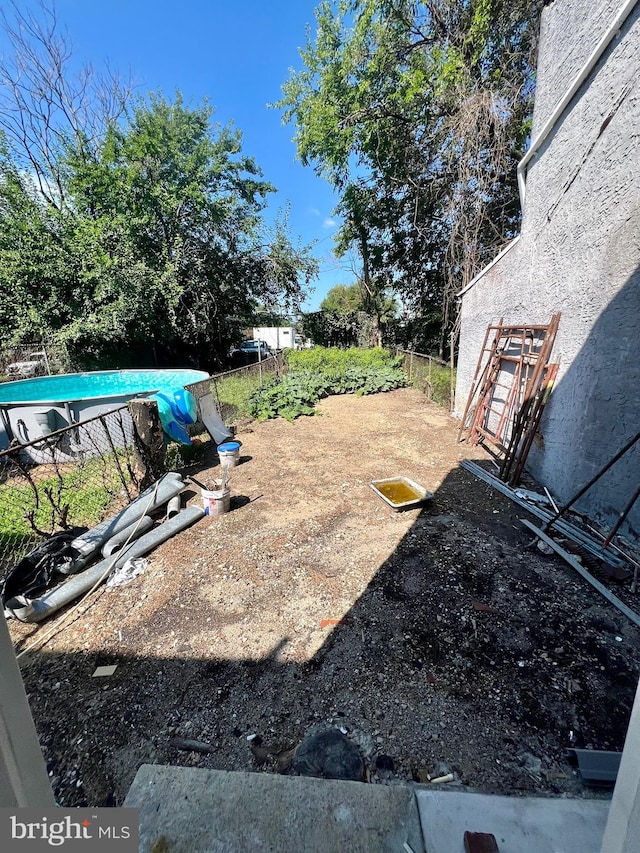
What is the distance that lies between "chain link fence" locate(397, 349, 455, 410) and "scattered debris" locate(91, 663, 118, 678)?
26.2ft

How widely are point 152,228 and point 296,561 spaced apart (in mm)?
13209

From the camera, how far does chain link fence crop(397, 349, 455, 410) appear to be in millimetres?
8495

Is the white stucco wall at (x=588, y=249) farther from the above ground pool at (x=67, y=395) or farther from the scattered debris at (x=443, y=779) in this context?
the above ground pool at (x=67, y=395)

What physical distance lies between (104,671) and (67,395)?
9.01 metres

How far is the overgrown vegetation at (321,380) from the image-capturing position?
843cm

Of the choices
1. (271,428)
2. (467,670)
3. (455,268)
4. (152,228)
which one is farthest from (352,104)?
(467,670)

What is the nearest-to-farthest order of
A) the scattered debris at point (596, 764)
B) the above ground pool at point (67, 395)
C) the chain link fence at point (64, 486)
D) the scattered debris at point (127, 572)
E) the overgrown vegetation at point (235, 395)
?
the scattered debris at point (596, 764) < the scattered debris at point (127, 572) < the chain link fence at point (64, 486) < the above ground pool at point (67, 395) < the overgrown vegetation at point (235, 395)

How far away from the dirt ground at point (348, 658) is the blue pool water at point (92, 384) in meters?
6.33

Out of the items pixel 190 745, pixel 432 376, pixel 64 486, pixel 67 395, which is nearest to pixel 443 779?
pixel 190 745

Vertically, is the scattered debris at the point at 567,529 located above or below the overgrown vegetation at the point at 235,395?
below

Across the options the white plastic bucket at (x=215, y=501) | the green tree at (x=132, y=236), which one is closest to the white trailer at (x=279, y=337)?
the green tree at (x=132, y=236)

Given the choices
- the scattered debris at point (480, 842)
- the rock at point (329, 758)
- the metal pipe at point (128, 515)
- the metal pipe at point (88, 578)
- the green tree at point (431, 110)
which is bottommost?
the rock at point (329, 758)

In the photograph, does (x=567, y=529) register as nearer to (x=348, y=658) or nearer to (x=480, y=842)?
(x=348, y=658)

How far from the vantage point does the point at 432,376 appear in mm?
9508
